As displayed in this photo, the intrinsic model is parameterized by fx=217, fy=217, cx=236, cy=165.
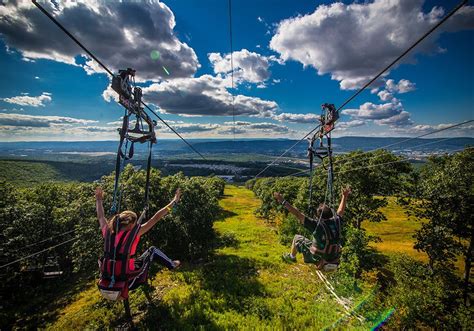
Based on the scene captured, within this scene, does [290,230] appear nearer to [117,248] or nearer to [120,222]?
[117,248]

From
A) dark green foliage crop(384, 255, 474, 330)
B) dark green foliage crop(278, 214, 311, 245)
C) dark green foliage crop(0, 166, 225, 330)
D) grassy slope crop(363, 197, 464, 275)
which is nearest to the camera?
dark green foliage crop(384, 255, 474, 330)

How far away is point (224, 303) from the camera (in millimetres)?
14750

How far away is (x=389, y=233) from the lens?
51531 mm

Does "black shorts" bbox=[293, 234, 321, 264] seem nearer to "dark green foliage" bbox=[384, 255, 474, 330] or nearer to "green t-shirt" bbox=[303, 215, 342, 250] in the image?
"green t-shirt" bbox=[303, 215, 342, 250]

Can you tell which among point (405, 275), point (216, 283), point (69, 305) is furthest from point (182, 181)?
point (405, 275)

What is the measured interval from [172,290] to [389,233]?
54.3 meters

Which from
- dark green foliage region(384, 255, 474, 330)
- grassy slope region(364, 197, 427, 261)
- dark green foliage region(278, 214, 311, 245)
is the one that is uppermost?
dark green foliage region(384, 255, 474, 330)

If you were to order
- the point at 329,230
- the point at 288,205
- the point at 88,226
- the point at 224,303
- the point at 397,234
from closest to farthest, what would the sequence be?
the point at 288,205
the point at 329,230
the point at 224,303
the point at 88,226
the point at 397,234

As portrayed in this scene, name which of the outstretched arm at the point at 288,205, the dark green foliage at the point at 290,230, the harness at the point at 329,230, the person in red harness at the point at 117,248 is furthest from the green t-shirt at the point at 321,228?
the dark green foliage at the point at 290,230

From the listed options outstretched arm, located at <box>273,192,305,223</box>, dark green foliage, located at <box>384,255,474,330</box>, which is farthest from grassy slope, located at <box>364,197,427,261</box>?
outstretched arm, located at <box>273,192,305,223</box>

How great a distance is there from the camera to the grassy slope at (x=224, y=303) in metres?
12.8

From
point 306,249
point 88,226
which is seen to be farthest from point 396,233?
point 88,226

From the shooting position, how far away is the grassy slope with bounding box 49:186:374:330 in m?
12.8

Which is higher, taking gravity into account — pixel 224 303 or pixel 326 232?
pixel 326 232
